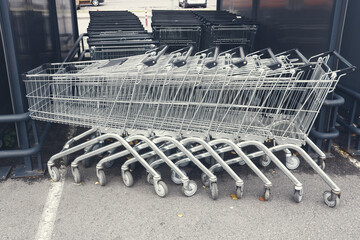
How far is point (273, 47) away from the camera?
6.20 metres

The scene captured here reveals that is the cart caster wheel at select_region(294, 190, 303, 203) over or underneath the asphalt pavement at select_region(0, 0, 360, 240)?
over

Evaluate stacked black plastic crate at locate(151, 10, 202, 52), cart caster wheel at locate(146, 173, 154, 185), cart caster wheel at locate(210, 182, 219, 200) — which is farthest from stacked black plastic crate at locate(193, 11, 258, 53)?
cart caster wheel at locate(210, 182, 219, 200)

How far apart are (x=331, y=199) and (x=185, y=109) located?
1643 millimetres

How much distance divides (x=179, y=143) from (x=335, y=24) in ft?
7.14

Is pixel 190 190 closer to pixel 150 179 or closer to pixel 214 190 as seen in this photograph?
pixel 214 190

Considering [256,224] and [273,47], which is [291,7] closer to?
[273,47]

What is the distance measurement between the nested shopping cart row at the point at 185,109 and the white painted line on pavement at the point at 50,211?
145 millimetres

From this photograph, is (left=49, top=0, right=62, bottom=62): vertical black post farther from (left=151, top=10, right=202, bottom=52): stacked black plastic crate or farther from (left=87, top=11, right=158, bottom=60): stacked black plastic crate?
(left=151, top=10, right=202, bottom=52): stacked black plastic crate

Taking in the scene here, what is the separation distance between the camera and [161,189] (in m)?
3.71

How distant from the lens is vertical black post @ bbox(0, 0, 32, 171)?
12.1 ft

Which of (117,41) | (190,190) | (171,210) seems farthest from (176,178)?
(117,41)

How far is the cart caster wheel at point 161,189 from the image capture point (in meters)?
3.71

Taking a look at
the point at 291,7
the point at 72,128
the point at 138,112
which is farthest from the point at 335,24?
the point at 72,128

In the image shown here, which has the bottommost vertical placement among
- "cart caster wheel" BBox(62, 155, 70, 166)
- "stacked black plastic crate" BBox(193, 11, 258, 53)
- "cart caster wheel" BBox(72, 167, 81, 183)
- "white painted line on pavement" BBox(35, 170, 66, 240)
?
"white painted line on pavement" BBox(35, 170, 66, 240)
